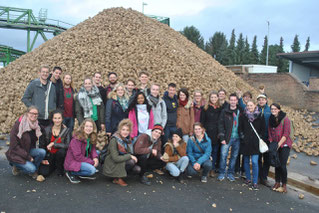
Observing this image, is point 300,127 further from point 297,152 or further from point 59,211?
point 59,211

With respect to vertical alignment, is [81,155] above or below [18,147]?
below

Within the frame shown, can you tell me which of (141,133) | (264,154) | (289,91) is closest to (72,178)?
(141,133)

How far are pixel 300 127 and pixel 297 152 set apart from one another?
12.9 ft

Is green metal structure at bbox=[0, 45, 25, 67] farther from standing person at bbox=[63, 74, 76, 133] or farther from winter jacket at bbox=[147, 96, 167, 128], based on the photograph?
winter jacket at bbox=[147, 96, 167, 128]

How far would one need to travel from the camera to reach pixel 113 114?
5.21 metres

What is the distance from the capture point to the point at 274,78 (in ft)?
61.9

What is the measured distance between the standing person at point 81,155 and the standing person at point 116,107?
0.70 meters

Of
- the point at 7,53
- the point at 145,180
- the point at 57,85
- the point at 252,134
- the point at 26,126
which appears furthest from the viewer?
the point at 7,53

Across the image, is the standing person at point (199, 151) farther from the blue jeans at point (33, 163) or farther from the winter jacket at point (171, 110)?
the blue jeans at point (33, 163)

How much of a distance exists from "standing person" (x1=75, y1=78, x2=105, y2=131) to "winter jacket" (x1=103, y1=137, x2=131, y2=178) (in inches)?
44.6

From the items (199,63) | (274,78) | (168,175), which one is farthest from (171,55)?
(274,78)

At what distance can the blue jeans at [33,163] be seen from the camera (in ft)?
14.5

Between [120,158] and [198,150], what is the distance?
1.67 metres

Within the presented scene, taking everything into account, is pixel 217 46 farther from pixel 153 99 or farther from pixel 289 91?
A: pixel 153 99
